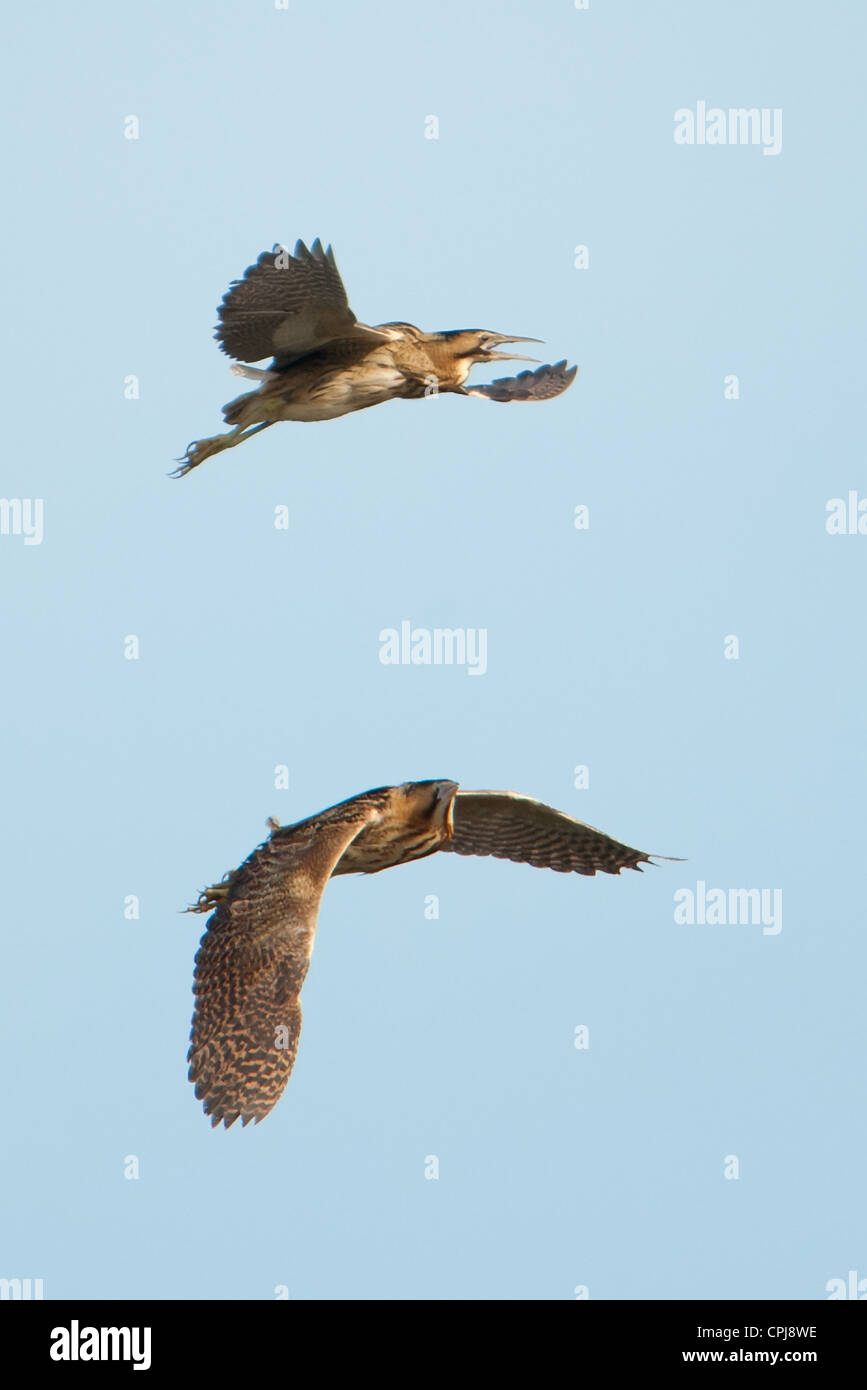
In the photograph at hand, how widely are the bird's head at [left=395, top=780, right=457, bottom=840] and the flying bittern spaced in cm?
229

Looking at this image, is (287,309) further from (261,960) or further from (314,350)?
(261,960)

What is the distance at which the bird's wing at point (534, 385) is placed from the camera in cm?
1681


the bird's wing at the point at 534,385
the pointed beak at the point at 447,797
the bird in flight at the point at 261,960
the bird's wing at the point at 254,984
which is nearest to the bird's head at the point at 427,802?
the pointed beak at the point at 447,797

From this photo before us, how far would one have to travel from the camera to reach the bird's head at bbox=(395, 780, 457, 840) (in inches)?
543

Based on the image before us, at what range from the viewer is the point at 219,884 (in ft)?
44.8

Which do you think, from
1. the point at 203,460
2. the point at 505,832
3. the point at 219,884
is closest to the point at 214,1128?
the point at 219,884

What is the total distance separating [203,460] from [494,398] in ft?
6.81

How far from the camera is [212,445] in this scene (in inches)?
599

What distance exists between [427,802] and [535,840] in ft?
4.04

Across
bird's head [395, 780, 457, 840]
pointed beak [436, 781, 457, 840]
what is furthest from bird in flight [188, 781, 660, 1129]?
pointed beak [436, 781, 457, 840]

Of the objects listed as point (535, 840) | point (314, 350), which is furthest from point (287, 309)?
point (535, 840)
